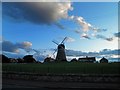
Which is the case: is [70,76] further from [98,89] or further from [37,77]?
[98,89]

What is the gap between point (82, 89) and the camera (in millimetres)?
23062

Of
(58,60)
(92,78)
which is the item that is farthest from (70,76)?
(58,60)

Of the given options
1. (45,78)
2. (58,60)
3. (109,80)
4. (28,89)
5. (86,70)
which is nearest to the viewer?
(28,89)

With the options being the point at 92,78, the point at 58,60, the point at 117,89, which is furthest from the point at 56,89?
the point at 58,60

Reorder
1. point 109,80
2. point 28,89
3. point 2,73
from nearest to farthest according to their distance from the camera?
point 28,89
point 109,80
point 2,73

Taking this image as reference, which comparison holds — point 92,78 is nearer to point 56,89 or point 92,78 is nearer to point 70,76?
point 70,76

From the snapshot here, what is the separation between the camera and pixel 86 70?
37844mm

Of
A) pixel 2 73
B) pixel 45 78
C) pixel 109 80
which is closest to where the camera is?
pixel 109 80

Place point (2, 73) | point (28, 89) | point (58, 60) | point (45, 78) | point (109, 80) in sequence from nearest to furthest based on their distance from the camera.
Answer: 1. point (28, 89)
2. point (109, 80)
3. point (45, 78)
4. point (2, 73)
5. point (58, 60)

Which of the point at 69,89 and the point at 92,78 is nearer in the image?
the point at 69,89

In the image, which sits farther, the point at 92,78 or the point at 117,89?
the point at 92,78

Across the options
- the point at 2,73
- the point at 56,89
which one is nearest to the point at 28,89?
the point at 56,89

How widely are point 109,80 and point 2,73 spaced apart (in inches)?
728

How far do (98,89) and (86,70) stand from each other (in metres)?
14.8
